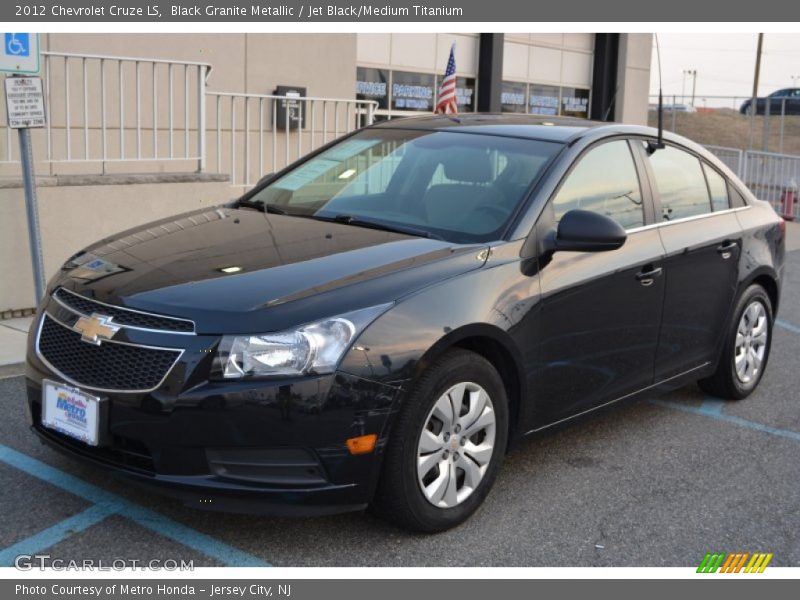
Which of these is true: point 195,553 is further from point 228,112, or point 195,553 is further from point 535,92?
point 535,92

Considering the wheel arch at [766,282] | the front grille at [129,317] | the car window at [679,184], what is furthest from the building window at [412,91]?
the front grille at [129,317]

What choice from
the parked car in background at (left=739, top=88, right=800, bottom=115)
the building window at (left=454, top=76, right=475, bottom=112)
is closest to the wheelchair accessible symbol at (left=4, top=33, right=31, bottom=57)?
the building window at (left=454, top=76, right=475, bottom=112)

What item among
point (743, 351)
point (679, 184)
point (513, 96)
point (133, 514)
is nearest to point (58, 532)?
point (133, 514)

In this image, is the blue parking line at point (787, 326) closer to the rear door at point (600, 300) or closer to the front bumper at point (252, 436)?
the rear door at point (600, 300)

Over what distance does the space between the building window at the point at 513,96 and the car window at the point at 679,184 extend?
10.8 m

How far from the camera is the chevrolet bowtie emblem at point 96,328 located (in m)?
3.59

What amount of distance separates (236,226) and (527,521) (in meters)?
1.84

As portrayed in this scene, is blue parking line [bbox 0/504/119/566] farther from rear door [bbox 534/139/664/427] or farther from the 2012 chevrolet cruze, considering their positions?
rear door [bbox 534/139/664/427]

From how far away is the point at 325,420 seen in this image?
3.41m

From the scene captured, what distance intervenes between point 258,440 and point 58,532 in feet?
3.14

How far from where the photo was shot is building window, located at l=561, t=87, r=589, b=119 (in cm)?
1803

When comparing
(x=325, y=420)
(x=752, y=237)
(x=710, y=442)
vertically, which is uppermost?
(x=752, y=237)

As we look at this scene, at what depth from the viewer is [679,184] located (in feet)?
17.7

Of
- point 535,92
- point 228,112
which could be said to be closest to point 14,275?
point 228,112
